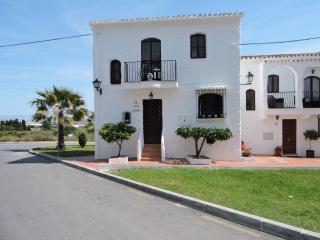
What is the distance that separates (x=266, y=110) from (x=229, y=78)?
4249 millimetres

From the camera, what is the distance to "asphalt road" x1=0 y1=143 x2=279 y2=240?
6004 millimetres

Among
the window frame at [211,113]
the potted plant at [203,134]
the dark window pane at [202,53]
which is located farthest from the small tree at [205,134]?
the dark window pane at [202,53]

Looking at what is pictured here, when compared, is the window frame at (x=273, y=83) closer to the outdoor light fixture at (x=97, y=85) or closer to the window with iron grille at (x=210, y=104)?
the window with iron grille at (x=210, y=104)

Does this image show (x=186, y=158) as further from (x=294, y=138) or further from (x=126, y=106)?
(x=294, y=138)

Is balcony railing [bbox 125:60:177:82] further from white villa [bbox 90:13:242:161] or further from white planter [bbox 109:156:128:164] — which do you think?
white planter [bbox 109:156:128:164]

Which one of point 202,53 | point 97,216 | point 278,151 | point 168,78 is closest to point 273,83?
point 278,151

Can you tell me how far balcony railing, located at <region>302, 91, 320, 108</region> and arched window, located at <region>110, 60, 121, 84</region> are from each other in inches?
413

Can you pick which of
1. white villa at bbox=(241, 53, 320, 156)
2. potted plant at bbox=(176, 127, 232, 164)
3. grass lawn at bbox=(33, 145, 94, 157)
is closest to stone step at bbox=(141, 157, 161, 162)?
potted plant at bbox=(176, 127, 232, 164)

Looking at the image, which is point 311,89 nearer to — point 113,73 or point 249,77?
point 249,77

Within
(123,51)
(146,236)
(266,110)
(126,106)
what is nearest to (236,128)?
(266,110)

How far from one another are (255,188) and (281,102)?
11.9 m

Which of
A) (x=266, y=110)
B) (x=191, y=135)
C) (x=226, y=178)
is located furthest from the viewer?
(x=266, y=110)

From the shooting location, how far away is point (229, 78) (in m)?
16.7

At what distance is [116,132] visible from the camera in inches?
632
